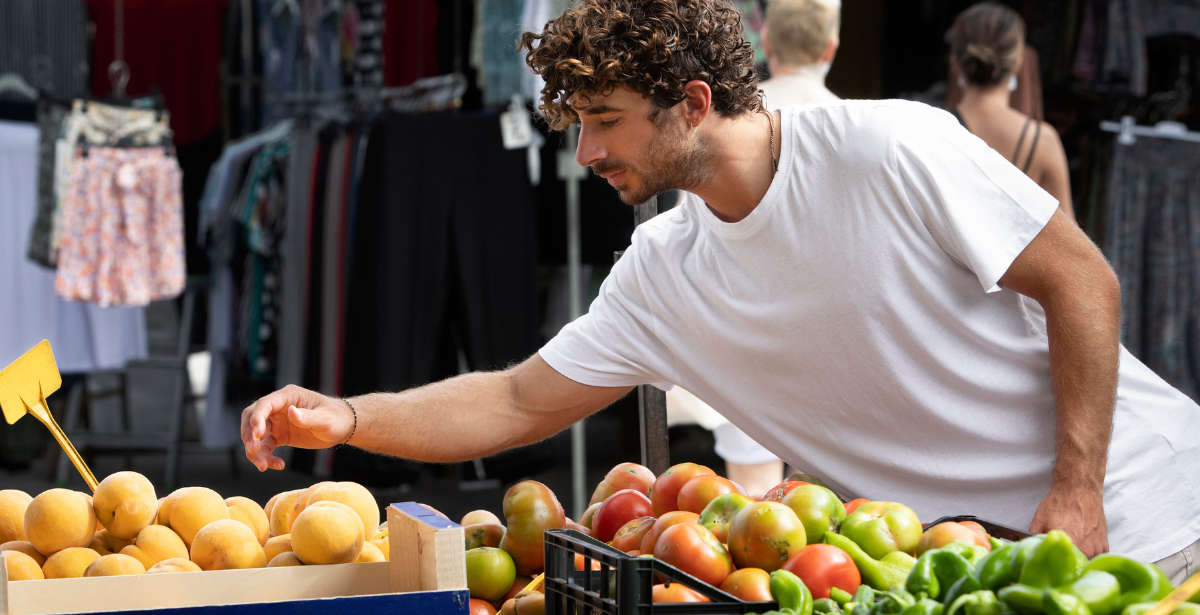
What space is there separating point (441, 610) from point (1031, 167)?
2.60 meters

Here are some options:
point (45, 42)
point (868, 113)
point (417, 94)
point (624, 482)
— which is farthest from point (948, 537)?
point (45, 42)

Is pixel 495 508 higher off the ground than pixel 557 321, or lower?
lower

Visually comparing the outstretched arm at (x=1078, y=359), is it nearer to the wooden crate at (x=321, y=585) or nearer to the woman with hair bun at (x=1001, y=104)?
the wooden crate at (x=321, y=585)

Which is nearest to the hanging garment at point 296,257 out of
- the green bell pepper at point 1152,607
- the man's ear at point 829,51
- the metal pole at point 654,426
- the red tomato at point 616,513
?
the man's ear at point 829,51

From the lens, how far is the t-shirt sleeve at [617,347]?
67.3 inches

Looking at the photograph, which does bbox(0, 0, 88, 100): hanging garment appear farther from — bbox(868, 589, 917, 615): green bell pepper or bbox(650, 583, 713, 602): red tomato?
bbox(868, 589, 917, 615): green bell pepper

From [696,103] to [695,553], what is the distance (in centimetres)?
68

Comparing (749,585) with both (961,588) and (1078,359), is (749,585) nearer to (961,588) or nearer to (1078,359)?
(961,588)

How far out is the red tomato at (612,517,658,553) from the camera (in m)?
1.26

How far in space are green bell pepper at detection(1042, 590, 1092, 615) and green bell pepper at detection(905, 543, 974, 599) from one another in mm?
113

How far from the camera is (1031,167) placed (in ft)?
10.0

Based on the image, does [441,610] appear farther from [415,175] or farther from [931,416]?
[415,175]

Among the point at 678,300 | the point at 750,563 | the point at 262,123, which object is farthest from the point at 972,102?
the point at 262,123

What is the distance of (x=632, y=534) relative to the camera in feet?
4.18
